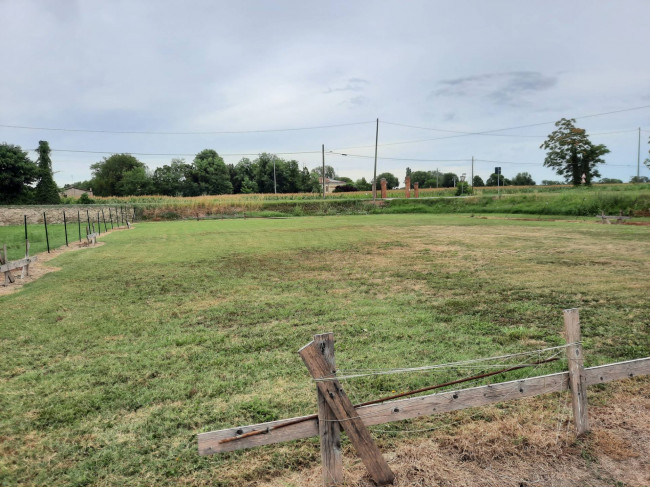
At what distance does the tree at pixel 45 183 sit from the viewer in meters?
59.0

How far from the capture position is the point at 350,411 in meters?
3.12

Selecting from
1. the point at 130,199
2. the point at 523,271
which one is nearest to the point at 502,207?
the point at 523,271

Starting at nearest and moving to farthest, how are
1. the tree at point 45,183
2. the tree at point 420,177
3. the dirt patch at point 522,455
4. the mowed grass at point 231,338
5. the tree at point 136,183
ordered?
1. the dirt patch at point 522,455
2. the mowed grass at point 231,338
3. the tree at point 45,183
4. the tree at point 136,183
5. the tree at point 420,177

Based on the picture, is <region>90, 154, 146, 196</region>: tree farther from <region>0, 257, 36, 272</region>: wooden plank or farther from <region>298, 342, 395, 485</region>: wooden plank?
<region>298, 342, 395, 485</region>: wooden plank

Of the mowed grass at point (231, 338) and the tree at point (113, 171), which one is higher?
the tree at point (113, 171)

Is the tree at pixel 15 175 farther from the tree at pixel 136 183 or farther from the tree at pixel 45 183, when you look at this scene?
the tree at pixel 136 183

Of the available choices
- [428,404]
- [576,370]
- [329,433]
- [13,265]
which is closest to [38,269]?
[13,265]

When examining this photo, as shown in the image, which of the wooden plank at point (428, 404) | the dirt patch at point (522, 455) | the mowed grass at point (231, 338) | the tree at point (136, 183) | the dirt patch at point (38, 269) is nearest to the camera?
the wooden plank at point (428, 404)

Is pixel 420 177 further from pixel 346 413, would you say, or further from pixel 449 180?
pixel 346 413

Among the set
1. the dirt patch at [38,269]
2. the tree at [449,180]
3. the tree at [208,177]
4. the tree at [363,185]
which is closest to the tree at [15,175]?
the tree at [208,177]

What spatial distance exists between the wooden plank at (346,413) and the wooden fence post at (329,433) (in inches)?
1.4

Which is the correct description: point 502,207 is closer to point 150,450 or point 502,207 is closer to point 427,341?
point 427,341

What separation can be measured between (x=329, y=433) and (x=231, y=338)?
4.06 metres

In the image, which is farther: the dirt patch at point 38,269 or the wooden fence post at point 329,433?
the dirt patch at point 38,269
